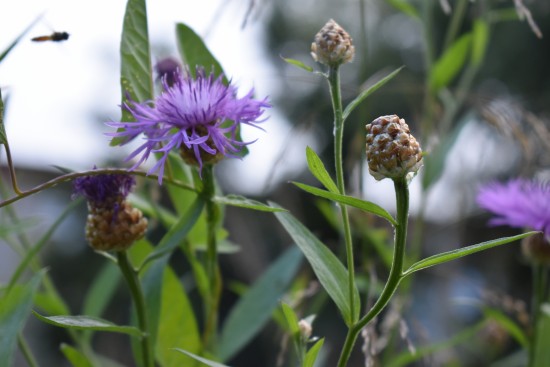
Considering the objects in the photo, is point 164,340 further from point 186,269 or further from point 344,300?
point 186,269

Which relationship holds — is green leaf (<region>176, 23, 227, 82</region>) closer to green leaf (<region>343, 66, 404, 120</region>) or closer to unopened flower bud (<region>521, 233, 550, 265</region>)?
green leaf (<region>343, 66, 404, 120</region>)

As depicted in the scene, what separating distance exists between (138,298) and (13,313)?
0.08 meters

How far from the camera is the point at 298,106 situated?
18.6ft

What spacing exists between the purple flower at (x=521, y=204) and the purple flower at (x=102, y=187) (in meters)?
0.30

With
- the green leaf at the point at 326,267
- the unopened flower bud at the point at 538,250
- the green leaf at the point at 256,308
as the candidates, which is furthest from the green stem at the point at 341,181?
the unopened flower bud at the point at 538,250

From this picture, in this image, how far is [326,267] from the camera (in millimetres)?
436

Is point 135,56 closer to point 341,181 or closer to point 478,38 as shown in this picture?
point 341,181

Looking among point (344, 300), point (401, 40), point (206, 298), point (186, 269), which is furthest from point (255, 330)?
point (401, 40)

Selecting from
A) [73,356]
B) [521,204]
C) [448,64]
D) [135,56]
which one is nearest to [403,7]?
[448,64]

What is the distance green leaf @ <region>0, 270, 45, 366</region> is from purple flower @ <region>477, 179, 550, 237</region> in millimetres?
358

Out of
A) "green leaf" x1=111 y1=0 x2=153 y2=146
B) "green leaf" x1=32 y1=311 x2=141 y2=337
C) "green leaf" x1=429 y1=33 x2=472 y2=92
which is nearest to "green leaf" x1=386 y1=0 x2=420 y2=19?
"green leaf" x1=429 y1=33 x2=472 y2=92

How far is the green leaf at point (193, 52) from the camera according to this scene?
53cm

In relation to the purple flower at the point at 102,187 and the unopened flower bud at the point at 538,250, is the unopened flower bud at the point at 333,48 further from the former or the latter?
the unopened flower bud at the point at 538,250

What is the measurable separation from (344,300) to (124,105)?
0.17m
